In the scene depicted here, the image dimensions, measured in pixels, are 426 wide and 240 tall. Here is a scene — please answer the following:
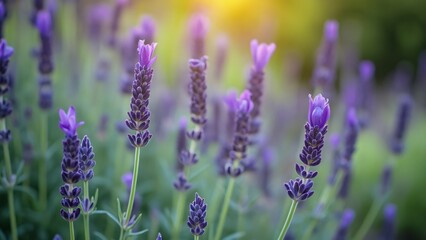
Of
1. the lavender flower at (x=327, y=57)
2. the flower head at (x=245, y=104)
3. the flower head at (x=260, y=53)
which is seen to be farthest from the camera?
the lavender flower at (x=327, y=57)

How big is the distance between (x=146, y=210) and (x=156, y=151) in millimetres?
623

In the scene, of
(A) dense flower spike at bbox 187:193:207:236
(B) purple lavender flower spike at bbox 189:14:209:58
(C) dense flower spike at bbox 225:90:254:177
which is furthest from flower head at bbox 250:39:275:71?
(A) dense flower spike at bbox 187:193:207:236

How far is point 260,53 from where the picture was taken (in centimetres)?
262

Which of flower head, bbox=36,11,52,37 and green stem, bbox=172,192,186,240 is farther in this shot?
flower head, bbox=36,11,52,37

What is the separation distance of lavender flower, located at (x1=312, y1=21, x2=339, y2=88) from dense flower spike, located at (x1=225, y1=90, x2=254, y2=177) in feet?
4.48

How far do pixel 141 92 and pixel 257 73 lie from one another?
94 cm

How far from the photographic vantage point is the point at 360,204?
6578 millimetres

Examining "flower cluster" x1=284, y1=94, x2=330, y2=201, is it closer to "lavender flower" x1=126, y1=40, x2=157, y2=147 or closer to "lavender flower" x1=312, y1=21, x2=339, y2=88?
"lavender flower" x1=126, y1=40, x2=157, y2=147

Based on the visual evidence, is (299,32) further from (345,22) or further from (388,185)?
(388,185)

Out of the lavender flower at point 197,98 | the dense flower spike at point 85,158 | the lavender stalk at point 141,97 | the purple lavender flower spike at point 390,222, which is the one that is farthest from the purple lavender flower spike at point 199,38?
the purple lavender flower spike at point 390,222

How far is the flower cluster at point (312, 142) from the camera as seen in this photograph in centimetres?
194

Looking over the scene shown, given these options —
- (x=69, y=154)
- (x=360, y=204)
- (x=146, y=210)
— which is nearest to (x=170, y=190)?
(x=146, y=210)

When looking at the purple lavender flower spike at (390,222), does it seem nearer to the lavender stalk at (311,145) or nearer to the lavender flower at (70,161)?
the lavender stalk at (311,145)

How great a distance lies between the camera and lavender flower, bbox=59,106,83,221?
6.28 ft
